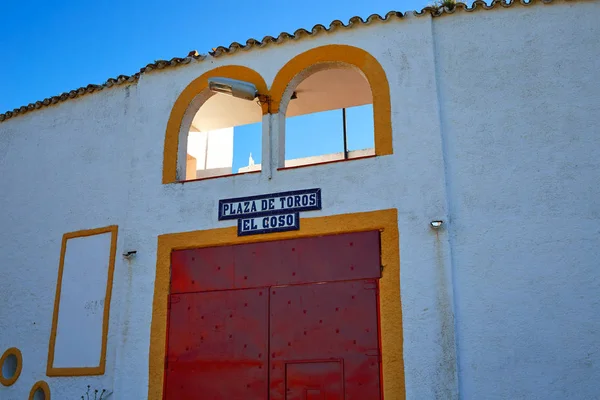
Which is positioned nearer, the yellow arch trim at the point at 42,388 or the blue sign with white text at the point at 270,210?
the blue sign with white text at the point at 270,210

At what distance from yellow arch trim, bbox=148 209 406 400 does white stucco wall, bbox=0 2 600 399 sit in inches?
4.6

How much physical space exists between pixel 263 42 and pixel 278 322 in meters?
4.00

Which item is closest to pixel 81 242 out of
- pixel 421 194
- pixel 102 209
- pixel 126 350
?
pixel 102 209

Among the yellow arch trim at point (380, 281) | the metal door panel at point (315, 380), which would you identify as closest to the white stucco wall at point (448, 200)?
the yellow arch trim at point (380, 281)

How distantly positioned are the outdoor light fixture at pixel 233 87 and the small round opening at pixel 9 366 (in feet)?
16.5

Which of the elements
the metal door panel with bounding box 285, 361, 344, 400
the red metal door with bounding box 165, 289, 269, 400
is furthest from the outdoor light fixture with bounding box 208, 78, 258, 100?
the metal door panel with bounding box 285, 361, 344, 400

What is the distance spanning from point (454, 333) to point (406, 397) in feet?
2.97

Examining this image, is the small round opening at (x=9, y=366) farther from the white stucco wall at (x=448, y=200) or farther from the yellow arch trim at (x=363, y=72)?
the yellow arch trim at (x=363, y=72)

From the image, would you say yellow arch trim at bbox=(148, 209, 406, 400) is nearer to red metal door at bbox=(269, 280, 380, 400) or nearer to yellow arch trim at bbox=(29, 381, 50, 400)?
red metal door at bbox=(269, 280, 380, 400)

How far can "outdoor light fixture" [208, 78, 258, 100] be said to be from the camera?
9.44 meters

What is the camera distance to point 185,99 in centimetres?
1025

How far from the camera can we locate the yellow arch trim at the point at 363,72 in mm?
9000

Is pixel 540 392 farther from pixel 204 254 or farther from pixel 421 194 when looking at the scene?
pixel 204 254

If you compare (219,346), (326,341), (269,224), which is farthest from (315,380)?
(269,224)
